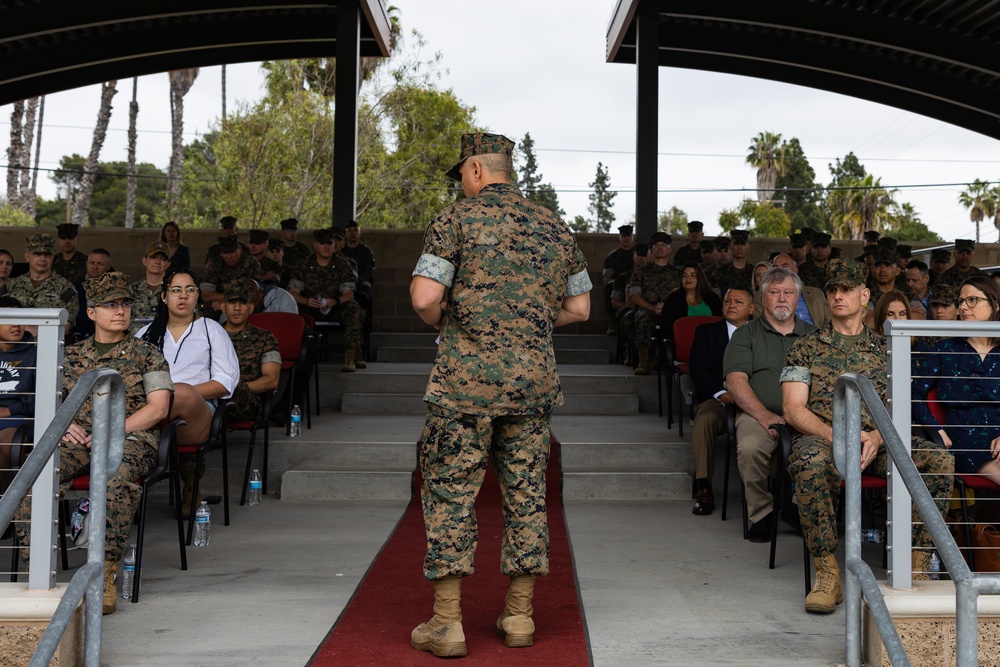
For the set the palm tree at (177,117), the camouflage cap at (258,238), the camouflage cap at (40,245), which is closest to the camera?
the camouflage cap at (40,245)

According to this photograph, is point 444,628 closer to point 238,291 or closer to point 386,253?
point 238,291

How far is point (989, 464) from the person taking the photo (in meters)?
4.61

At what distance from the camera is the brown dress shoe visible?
629 centimetres

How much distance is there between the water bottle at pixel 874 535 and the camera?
500 centimetres

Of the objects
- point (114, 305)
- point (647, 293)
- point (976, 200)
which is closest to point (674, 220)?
point (976, 200)

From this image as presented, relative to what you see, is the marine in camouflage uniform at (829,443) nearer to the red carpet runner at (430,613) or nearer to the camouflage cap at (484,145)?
the red carpet runner at (430,613)

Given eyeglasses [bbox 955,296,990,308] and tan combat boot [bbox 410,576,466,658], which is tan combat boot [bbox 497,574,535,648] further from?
eyeglasses [bbox 955,296,990,308]

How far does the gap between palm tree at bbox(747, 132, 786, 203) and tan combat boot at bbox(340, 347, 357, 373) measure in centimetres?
4866

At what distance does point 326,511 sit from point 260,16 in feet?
24.6

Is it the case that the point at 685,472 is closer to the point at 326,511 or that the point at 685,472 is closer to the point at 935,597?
the point at 326,511

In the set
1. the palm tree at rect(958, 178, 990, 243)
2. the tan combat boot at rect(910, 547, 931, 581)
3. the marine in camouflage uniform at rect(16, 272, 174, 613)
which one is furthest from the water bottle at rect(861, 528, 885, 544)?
the palm tree at rect(958, 178, 990, 243)

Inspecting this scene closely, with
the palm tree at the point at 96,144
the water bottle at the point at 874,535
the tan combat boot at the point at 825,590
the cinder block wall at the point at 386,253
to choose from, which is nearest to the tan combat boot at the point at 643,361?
the cinder block wall at the point at 386,253

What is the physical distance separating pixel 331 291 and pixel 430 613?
597cm

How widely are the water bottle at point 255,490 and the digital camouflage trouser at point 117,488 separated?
1701 millimetres
